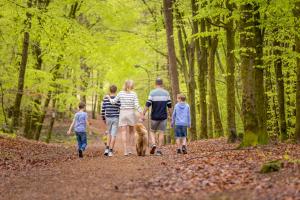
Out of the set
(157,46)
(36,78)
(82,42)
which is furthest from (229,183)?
(157,46)

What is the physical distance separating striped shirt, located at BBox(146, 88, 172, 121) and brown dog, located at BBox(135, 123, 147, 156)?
52 centimetres

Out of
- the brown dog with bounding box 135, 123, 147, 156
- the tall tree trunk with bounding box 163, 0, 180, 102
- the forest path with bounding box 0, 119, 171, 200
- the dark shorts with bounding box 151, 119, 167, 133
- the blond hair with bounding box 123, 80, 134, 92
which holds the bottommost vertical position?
the forest path with bounding box 0, 119, 171, 200

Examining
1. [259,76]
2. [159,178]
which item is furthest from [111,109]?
[159,178]

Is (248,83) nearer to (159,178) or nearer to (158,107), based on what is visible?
(158,107)

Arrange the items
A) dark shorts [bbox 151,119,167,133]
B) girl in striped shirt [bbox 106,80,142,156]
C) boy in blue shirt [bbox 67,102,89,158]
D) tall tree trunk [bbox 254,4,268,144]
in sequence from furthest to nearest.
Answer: boy in blue shirt [bbox 67,102,89,158]
tall tree trunk [bbox 254,4,268,144]
dark shorts [bbox 151,119,167,133]
girl in striped shirt [bbox 106,80,142,156]

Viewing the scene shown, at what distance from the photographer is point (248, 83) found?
1416 cm

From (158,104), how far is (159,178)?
5446mm

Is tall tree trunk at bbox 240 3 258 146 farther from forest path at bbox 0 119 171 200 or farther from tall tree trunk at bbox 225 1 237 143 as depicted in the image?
tall tree trunk at bbox 225 1 237 143

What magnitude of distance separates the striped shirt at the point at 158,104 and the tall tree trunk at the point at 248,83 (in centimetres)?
238

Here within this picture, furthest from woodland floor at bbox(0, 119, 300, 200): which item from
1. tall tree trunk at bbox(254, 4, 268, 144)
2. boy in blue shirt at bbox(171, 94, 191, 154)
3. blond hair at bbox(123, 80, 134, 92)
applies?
blond hair at bbox(123, 80, 134, 92)

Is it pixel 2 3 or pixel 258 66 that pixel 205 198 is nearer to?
pixel 258 66

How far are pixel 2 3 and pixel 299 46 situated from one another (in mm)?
10501

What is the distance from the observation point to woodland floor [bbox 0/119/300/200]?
314 inches

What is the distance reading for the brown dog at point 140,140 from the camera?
1460 cm
